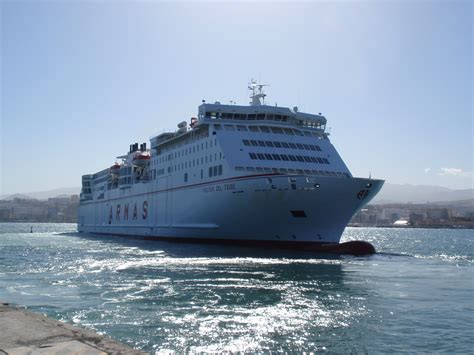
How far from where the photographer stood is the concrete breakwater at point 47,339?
628 centimetres

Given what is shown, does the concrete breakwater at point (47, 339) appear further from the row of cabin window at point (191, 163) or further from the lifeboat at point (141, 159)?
the lifeboat at point (141, 159)

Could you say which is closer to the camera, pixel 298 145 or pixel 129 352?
pixel 129 352

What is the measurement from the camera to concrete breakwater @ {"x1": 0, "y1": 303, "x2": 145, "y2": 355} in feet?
20.6

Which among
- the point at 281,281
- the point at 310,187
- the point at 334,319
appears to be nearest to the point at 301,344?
the point at 334,319

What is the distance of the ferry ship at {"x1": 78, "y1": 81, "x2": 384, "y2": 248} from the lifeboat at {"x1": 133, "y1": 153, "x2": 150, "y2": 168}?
22.7 inches

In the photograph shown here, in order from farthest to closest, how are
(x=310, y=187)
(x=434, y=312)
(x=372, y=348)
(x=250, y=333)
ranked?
1. (x=310, y=187)
2. (x=434, y=312)
3. (x=250, y=333)
4. (x=372, y=348)

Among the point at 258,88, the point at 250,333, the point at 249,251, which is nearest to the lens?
the point at 250,333

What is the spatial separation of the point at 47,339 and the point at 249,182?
22.4m

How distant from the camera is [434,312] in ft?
43.5

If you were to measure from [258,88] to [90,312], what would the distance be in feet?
99.7

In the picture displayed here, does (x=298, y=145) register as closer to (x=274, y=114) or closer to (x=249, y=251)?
(x=274, y=114)

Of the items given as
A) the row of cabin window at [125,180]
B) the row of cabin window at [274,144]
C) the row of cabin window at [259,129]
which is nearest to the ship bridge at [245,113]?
the row of cabin window at [259,129]

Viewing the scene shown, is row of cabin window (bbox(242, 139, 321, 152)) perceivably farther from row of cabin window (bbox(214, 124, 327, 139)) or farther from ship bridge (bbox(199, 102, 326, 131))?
ship bridge (bbox(199, 102, 326, 131))

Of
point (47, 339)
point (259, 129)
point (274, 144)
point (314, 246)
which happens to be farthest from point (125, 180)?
point (47, 339)
